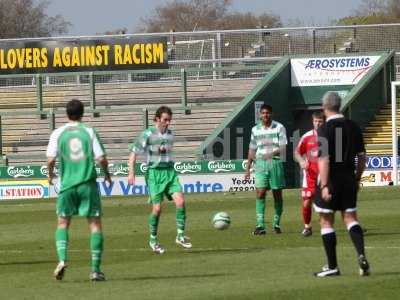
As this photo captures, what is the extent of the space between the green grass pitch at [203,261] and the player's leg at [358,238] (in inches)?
5.8

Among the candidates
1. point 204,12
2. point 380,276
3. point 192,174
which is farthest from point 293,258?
point 204,12

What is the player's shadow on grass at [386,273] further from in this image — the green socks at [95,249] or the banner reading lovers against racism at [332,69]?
the banner reading lovers against racism at [332,69]

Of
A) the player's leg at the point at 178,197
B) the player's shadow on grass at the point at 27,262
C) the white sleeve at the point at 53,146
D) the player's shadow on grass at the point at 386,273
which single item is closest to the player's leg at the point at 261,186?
the player's leg at the point at 178,197

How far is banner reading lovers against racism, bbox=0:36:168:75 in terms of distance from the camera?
143 ft

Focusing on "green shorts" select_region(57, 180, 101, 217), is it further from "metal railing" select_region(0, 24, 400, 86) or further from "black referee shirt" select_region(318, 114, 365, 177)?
"metal railing" select_region(0, 24, 400, 86)

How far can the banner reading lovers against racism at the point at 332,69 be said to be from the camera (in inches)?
1620

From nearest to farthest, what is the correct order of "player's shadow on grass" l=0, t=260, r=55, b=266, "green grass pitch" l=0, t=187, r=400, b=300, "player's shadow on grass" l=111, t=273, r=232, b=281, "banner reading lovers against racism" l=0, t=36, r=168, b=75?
"green grass pitch" l=0, t=187, r=400, b=300, "player's shadow on grass" l=111, t=273, r=232, b=281, "player's shadow on grass" l=0, t=260, r=55, b=266, "banner reading lovers against racism" l=0, t=36, r=168, b=75

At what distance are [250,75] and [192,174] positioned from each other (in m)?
8.23

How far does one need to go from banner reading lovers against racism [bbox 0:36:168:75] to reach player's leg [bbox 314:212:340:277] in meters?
30.3

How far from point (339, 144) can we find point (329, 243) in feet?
3.51

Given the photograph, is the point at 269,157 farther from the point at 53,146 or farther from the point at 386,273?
the point at 53,146

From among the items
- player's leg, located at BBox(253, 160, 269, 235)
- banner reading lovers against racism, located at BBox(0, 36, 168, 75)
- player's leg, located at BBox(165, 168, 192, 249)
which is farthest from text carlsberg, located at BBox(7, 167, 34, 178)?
player's leg, located at BBox(165, 168, 192, 249)

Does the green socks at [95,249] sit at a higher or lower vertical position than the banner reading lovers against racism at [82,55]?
lower

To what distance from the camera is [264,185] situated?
797 inches
